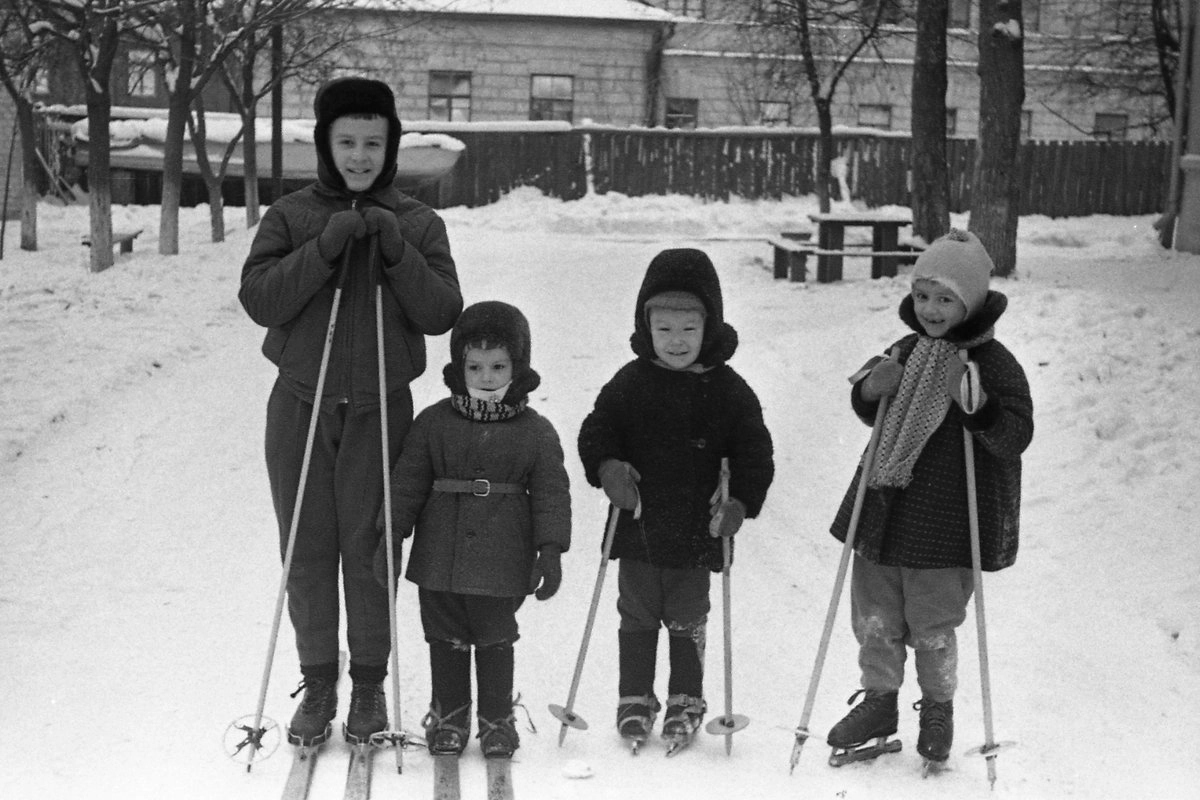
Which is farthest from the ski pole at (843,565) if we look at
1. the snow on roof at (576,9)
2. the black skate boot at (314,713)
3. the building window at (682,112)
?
the building window at (682,112)

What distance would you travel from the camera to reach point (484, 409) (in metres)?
4.53

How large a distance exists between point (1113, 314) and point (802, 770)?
649cm

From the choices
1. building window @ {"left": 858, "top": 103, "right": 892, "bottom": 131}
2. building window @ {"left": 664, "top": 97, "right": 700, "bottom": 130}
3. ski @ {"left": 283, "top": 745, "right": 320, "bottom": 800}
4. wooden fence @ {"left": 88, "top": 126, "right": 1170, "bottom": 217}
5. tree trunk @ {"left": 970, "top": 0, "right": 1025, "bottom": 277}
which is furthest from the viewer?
building window @ {"left": 858, "top": 103, "right": 892, "bottom": 131}

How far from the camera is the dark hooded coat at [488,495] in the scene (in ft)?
14.7

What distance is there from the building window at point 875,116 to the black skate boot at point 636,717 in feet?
104

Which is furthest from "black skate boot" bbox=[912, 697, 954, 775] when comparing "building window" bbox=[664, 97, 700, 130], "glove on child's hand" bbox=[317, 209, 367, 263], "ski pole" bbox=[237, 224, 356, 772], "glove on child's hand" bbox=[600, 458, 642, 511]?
"building window" bbox=[664, 97, 700, 130]

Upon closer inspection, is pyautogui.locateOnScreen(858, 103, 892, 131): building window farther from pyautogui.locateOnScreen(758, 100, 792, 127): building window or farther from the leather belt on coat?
the leather belt on coat

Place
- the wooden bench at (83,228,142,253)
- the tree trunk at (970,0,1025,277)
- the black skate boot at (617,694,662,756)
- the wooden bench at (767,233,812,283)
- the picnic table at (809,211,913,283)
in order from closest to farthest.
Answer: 1. the black skate boot at (617,694,662,756)
2. the tree trunk at (970,0,1025,277)
3. the picnic table at (809,211,913,283)
4. the wooden bench at (767,233,812,283)
5. the wooden bench at (83,228,142,253)

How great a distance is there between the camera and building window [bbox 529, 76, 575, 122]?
33938 millimetres

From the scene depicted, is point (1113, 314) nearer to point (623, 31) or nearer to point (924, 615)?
point (924, 615)

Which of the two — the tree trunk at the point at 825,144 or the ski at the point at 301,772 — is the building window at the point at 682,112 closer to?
the tree trunk at the point at 825,144

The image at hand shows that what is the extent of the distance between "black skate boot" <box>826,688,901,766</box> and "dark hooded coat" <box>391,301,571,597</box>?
1.04 m

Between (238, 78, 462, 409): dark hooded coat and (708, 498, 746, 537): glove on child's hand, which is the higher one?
(238, 78, 462, 409): dark hooded coat

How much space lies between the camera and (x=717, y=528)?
4.57m
